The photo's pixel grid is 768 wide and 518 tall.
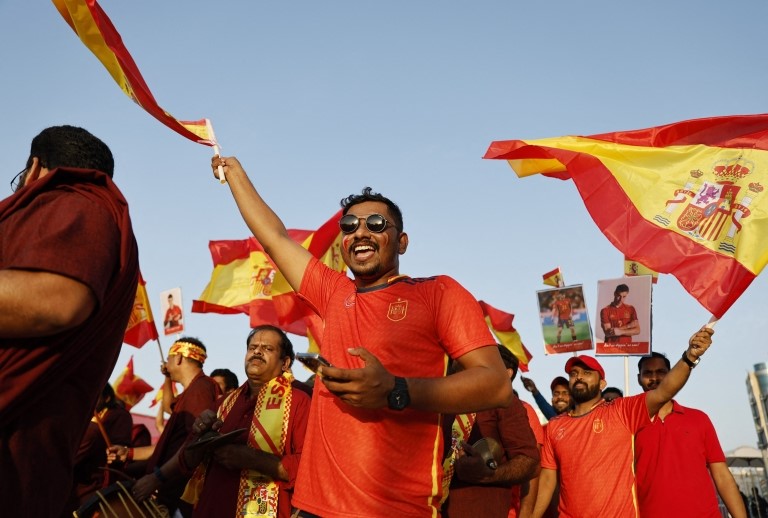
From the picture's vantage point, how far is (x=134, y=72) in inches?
176

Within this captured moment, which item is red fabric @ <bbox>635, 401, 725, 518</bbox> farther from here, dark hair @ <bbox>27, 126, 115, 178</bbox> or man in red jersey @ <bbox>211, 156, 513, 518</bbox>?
dark hair @ <bbox>27, 126, 115, 178</bbox>

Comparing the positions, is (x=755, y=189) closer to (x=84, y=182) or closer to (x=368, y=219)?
(x=368, y=219)

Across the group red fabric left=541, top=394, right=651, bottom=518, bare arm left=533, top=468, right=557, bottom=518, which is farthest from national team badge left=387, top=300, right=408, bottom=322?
bare arm left=533, top=468, right=557, bottom=518

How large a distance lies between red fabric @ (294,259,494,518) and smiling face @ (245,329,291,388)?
306 cm

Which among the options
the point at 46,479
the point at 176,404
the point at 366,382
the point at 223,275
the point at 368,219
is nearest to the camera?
the point at 46,479

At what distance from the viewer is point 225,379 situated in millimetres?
10055

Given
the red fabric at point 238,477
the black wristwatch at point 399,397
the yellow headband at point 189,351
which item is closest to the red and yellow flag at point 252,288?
the yellow headband at point 189,351

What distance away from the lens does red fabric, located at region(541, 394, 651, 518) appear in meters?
6.84

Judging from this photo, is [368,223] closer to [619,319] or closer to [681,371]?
[681,371]

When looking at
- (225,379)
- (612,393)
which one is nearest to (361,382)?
(225,379)

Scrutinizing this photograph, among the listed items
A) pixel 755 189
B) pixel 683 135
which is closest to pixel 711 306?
pixel 755 189

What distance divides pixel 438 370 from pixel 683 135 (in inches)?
184

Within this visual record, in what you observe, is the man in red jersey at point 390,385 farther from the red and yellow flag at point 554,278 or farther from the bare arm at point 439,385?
the red and yellow flag at point 554,278

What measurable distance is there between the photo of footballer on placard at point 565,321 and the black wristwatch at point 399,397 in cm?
904
